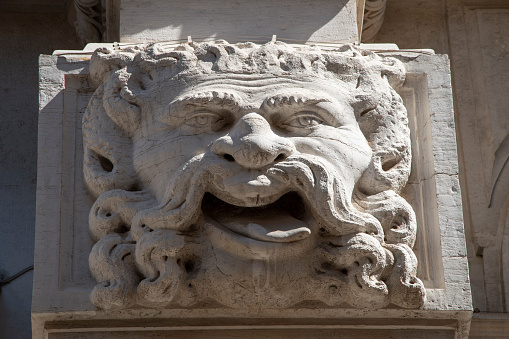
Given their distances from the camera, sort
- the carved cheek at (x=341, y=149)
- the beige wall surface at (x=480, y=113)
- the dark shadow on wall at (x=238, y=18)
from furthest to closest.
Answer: the beige wall surface at (x=480, y=113) → the dark shadow on wall at (x=238, y=18) → the carved cheek at (x=341, y=149)

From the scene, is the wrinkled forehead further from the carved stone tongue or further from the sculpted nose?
the carved stone tongue

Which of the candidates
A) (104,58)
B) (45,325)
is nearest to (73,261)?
(45,325)

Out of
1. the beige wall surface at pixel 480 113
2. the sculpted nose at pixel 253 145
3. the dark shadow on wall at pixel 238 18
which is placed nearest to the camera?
the sculpted nose at pixel 253 145

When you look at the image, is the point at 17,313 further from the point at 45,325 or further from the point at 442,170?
the point at 442,170

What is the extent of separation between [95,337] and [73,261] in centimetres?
32

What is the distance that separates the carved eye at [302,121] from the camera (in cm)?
457

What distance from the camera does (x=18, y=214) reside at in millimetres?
5719

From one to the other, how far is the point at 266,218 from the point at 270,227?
0.07 metres

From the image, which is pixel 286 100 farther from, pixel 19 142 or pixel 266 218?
pixel 19 142

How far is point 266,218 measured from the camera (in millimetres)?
4461

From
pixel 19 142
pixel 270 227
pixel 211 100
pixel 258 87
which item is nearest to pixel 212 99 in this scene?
pixel 211 100

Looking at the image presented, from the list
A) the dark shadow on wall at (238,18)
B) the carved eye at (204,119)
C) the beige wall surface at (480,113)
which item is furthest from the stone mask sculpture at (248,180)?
the beige wall surface at (480,113)

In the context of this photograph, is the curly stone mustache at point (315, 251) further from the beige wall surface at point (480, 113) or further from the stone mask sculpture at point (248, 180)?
the beige wall surface at point (480, 113)

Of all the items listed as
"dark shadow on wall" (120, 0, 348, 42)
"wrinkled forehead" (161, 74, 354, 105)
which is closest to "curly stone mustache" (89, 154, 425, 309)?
"wrinkled forehead" (161, 74, 354, 105)
